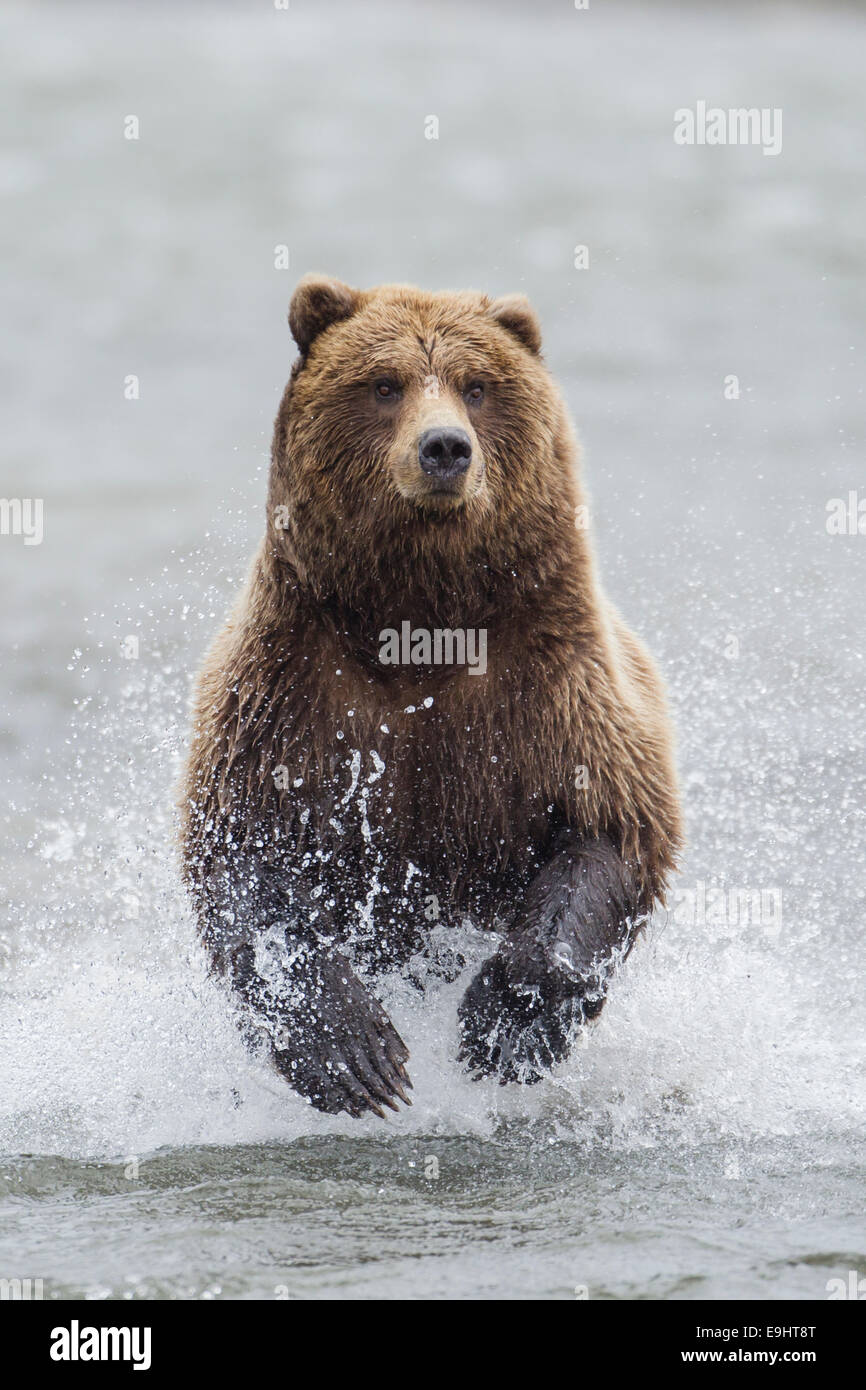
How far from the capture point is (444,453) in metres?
5.69

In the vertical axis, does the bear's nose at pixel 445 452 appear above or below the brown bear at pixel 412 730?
above

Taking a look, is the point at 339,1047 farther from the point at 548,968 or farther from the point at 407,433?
the point at 407,433

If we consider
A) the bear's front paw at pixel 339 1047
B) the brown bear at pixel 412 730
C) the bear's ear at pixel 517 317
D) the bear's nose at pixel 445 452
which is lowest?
the bear's front paw at pixel 339 1047

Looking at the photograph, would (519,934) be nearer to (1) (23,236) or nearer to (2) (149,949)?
(2) (149,949)

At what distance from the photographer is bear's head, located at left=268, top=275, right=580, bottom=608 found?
19.7ft

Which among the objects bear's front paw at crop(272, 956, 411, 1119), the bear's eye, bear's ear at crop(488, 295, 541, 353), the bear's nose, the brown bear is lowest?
bear's front paw at crop(272, 956, 411, 1119)

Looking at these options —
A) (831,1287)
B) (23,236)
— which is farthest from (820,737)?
(23,236)

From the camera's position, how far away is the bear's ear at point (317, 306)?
6301 mm

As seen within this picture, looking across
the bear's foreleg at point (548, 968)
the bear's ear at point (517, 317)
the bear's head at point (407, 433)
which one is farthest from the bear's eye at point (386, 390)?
the bear's foreleg at point (548, 968)

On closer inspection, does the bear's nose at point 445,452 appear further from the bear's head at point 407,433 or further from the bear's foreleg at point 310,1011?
the bear's foreleg at point 310,1011

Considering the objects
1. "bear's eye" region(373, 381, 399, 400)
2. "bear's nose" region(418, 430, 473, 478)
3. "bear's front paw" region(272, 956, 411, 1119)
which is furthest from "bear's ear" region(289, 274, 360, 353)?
"bear's front paw" region(272, 956, 411, 1119)

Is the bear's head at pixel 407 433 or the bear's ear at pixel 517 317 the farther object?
the bear's ear at pixel 517 317

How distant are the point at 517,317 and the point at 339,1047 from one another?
2480mm

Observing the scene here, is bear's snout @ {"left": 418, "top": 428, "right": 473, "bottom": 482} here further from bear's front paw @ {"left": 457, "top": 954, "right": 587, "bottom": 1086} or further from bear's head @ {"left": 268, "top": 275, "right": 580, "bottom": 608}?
bear's front paw @ {"left": 457, "top": 954, "right": 587, "bottom": 1086}
